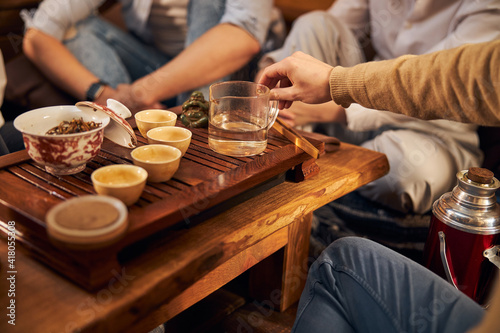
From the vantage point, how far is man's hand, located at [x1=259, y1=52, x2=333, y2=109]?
1.08 meters

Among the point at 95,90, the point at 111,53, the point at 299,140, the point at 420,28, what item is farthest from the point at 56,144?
the point at 420,28

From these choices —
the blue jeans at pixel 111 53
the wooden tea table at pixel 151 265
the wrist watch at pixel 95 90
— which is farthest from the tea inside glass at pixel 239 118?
the blue jeans at pixel 111 53

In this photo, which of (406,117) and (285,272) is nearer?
(285,272)

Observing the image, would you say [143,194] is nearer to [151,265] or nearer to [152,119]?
[151,265]

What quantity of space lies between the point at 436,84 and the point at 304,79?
34 centimetres

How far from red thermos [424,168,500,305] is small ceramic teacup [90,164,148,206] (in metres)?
0.89

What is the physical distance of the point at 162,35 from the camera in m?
2.36

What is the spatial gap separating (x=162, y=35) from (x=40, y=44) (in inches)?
24.6

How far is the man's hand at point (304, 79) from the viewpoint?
1.08m

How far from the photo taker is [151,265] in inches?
31.7

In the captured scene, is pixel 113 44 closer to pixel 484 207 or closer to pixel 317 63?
pixel 317 63

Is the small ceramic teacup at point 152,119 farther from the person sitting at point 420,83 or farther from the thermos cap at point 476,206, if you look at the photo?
the thermos cap at point 476,206

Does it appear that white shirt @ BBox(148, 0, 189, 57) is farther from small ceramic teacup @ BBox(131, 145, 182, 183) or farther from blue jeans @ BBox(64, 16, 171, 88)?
small ceramic teacup @ BBox(131, 145, 182, 183)

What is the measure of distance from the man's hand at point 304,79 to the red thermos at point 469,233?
497mm
